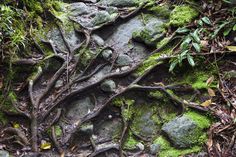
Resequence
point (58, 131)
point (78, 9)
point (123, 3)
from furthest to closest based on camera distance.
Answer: point (78, 9) < point (123, 3) < point (58, 131)

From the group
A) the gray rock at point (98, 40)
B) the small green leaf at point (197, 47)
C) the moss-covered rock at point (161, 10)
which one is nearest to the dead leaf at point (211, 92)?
the small green leaf at point (197, 47)

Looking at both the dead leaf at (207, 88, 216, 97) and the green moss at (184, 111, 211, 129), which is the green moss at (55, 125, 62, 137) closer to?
the green moss at (184, 111, 211, 129)

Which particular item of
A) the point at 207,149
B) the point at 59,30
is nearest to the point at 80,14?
the point at 59,30

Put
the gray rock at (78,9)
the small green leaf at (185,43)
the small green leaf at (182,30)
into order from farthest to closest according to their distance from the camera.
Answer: the gray rock at (78,9) → the small green leaf at (182,30) → the small green leaf at (185,43)

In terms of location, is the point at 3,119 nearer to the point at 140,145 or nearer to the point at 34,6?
the point at 140,145

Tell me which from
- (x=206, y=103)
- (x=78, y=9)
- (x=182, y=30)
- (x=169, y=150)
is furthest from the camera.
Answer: (x=78, y=9)

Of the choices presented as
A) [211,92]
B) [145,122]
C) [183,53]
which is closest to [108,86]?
[145,122]

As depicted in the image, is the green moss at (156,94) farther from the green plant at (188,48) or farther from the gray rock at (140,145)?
the gray rock at (140,145)
